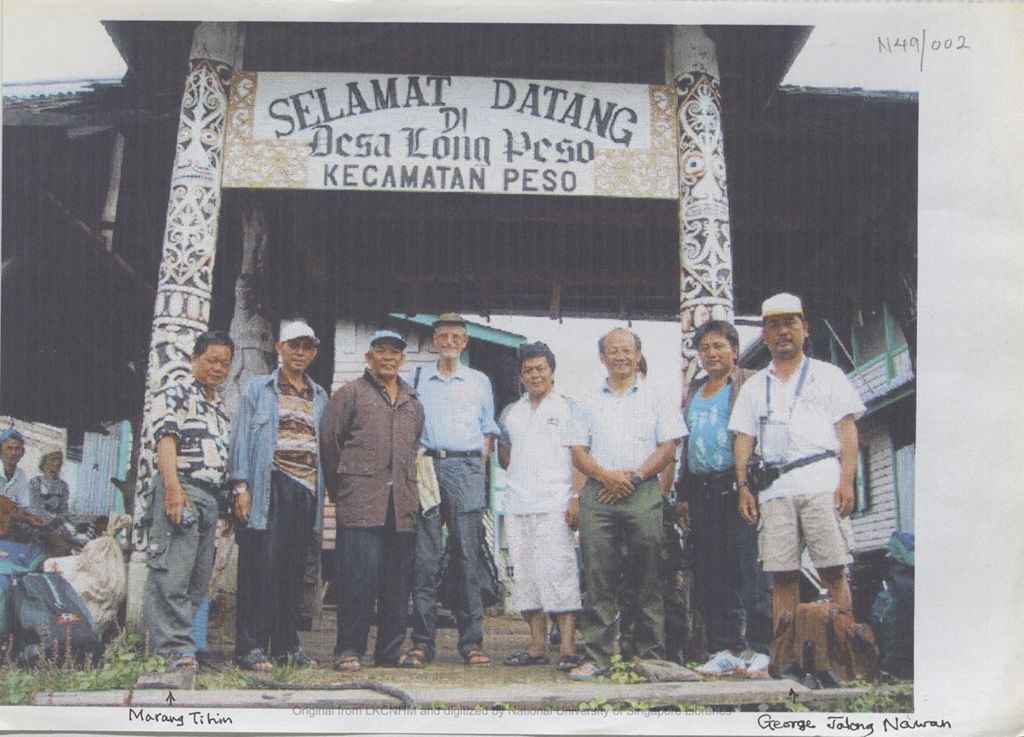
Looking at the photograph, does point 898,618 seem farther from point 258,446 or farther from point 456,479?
point 258,446

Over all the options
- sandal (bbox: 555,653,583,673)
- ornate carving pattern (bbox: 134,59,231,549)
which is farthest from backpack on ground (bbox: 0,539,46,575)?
sandal (bbox: 555,653,583,673)

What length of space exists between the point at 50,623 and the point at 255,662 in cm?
112

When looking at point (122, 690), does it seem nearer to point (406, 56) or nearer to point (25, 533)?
point (25, 533)

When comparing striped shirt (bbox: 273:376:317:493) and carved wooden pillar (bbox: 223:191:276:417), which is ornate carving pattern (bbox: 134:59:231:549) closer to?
carved wooden pillar (bbox: 223:191:276:417)

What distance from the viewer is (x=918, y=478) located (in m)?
6.18

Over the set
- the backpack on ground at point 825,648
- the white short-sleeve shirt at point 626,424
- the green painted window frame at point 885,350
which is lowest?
the backpack on ground at point 825,648

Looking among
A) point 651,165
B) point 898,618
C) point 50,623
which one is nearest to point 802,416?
point 898,618

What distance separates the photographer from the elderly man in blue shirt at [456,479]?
6160 millimetres

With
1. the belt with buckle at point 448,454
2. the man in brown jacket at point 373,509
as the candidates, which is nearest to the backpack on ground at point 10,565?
the man in brown jacket at point 373,509

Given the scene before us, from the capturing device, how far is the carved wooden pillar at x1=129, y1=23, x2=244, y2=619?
6.32 metres

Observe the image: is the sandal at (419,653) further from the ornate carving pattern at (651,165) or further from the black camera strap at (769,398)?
the ornate carving pattern at (651,165)

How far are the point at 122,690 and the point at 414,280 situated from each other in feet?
8.83

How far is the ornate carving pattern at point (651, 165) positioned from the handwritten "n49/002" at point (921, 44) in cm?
118

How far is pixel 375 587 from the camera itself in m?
6.11
